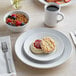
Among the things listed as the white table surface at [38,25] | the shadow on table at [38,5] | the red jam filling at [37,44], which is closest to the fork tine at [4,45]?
the white table surface at [38,25]

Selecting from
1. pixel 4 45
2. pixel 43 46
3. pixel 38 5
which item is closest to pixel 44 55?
pixel 43 46

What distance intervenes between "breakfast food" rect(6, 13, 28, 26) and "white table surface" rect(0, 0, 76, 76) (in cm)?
6

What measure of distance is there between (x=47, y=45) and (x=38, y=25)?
245 millimetres

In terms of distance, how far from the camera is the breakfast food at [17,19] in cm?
109

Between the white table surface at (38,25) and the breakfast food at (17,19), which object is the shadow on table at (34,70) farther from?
the breakfast food at (17,19)

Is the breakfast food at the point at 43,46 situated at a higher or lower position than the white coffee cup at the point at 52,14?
lower

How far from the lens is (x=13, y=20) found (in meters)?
1.11

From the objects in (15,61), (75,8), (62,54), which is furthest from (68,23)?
(15,61)

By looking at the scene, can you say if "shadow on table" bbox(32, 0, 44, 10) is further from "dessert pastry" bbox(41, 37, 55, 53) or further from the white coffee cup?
"dessert pastry" bbox(41, 37, 55, 53)

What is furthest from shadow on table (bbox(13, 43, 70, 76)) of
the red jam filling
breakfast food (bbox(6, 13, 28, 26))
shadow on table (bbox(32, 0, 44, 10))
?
shadow on table (bbox(32, 0, 44, 10))

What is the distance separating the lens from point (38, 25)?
46.3 inches

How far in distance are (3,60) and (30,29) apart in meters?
0.30

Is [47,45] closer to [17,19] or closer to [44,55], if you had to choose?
[44,55]

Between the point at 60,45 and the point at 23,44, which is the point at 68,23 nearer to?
the point at 60,45
